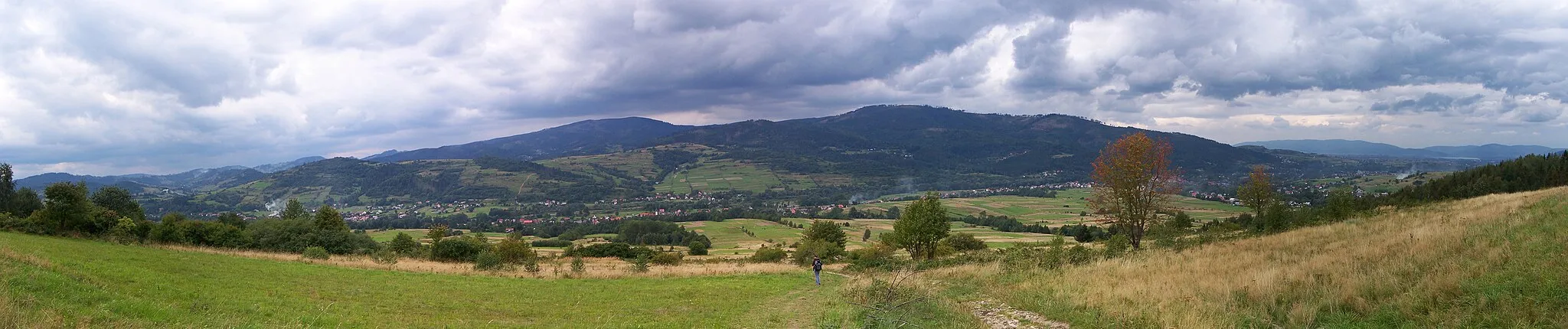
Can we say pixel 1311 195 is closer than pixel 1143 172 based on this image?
No

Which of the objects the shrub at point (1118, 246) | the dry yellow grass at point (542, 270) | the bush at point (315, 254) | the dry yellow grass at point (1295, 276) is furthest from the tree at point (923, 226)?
the bush at point (315, 254)

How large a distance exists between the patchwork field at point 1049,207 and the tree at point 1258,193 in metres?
41.7

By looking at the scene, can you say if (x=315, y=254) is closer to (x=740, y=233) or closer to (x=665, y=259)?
(x=665, y=259)

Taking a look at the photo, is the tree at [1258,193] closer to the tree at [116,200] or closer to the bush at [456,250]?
the bush at [456,250]

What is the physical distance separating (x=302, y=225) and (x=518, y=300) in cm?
4287

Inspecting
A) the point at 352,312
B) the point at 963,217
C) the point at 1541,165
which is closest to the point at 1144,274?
the point at 352,312

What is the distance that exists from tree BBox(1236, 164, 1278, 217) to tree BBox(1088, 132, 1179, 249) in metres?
24.2

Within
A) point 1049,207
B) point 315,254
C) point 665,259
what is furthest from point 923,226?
point 1049,207

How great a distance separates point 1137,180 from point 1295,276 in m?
14.4

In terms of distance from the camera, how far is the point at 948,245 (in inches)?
1662

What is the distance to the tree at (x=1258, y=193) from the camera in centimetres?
4319

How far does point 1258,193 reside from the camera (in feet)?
143

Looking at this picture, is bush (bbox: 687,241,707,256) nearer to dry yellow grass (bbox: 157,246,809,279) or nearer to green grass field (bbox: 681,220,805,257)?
green grass field (bbox: 681,220,805,257)

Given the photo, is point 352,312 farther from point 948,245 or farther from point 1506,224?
point 948,245
